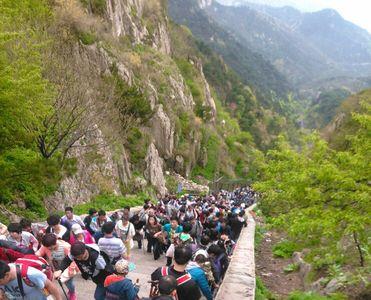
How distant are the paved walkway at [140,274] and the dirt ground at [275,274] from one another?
13.1 ft

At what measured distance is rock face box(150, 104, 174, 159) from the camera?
4034cm

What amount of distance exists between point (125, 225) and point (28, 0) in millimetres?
18035

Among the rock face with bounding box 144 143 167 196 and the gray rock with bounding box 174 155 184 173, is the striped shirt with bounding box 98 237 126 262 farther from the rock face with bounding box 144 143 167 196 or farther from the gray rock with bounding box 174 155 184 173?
the gray rock with bounding box 174 155 184 173

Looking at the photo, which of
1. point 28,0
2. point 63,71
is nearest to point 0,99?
point 63,71

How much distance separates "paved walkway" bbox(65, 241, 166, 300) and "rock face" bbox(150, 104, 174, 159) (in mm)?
26682

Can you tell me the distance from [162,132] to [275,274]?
26.8 metres

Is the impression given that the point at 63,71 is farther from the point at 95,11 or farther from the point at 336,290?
the point at 95,11

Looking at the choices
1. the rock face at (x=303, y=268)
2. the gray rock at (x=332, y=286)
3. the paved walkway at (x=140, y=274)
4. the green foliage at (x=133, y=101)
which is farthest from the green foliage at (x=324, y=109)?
the paved walkway at (x=140, y=274)

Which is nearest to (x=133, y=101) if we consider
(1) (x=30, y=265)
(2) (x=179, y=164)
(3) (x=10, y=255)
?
(2) (x=179, y=164)

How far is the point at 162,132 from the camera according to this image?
41594 mm

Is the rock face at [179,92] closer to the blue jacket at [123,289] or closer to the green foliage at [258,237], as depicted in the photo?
the green foliage at [258,237]

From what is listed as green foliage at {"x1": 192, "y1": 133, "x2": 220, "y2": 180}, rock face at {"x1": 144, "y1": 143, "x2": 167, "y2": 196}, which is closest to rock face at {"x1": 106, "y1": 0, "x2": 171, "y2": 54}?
rock face at {"x1": 144, "y1": 143, "x2": 167, "y2": 196}

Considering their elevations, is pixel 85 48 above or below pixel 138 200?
above

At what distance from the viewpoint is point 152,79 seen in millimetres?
45938
